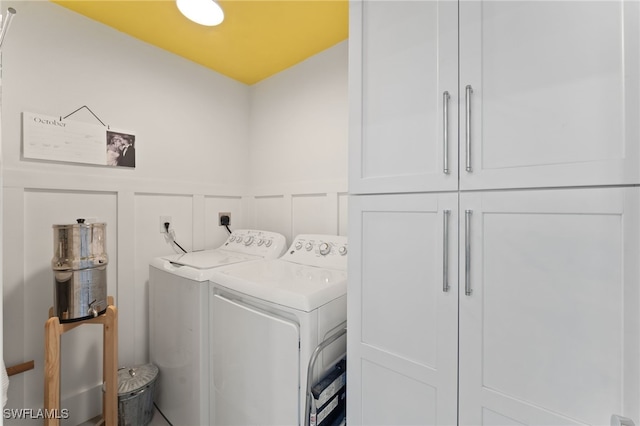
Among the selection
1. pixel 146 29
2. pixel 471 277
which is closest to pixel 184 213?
pixel 146 29

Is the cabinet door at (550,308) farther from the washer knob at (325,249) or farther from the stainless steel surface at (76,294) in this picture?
the stainless steel surface at (76,294)

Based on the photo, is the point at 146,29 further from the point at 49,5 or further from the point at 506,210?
the point at 506,210

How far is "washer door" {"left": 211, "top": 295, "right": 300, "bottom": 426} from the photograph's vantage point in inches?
42.9

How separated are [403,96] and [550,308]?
788 mm

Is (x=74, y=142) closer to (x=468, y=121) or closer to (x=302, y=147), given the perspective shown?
(x=302, y=147)

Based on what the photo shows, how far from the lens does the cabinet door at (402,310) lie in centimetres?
88

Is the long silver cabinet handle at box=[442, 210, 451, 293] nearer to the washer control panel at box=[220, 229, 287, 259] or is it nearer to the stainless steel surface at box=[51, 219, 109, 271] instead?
the washer control panel at box=[220, 229, 287, 259]

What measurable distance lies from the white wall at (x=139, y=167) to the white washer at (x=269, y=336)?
0.75 m

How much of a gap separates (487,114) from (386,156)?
1.10 feet

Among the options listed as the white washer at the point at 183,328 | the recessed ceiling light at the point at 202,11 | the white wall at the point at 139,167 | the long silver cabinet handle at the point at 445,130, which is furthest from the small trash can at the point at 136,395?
the recessed ceiling light at the point at 202,11

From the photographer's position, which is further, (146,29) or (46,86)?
(146,29)

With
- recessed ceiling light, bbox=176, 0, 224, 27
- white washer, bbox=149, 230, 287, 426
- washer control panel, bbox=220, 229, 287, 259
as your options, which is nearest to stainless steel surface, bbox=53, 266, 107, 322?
white washer, bbox=149, 230, 287, 426

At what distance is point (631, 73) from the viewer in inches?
24.8

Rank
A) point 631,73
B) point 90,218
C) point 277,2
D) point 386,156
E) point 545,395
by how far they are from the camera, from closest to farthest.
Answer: point 631,73
point 545,395
point 386,156
point 277,2
point 90,218
